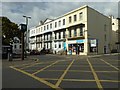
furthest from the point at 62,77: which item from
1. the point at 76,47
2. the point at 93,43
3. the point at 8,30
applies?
the point at 76,47

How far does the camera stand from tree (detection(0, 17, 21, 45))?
48.0 meters

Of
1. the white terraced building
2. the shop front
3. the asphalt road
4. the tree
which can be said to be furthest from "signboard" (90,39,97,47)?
the asphalt road

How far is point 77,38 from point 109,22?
1070 cm

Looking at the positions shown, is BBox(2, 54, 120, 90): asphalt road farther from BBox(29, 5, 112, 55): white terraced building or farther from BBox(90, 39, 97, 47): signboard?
BBox(29, 5, 112, 55): white terraced building

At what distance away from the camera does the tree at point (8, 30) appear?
48.0 m

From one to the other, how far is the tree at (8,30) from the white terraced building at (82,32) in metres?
11.7

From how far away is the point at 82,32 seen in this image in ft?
159

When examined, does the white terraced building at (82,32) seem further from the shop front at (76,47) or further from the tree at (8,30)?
the tree at (8,30)

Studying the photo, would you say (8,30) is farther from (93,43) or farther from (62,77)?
(62,77)

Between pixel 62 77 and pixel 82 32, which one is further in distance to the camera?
pixel 82 32

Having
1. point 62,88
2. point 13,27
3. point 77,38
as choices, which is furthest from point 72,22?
point 62,88

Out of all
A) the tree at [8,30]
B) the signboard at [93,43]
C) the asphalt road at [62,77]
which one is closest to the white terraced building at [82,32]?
the signboard at [93,43]

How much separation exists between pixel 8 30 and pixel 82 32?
15.4 meters

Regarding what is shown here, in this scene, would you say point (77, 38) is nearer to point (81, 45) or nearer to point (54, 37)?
point (81, 45)
